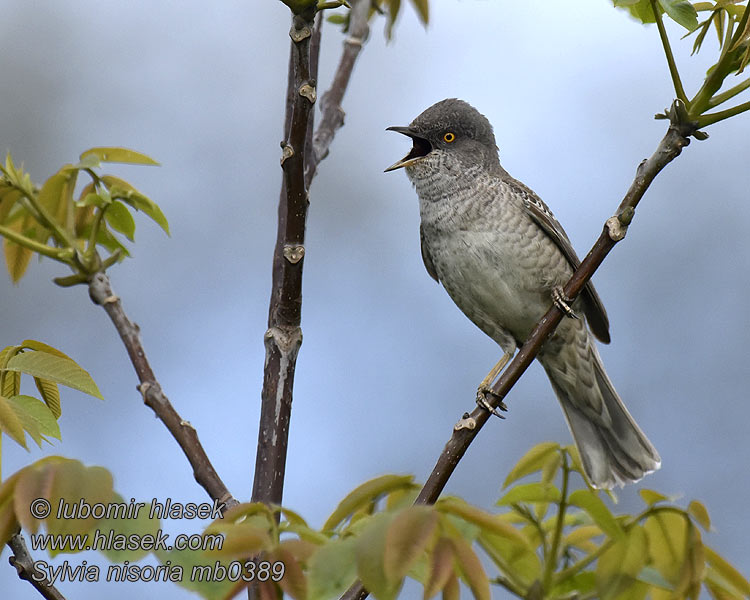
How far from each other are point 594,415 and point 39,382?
3100mm

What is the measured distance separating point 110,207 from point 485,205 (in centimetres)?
235

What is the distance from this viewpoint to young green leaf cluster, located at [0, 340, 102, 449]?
1684mm

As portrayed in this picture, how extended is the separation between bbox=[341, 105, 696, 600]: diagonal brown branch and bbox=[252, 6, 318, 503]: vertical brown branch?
379 millimetres

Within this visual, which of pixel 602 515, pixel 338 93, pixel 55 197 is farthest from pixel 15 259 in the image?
pixel 602 515

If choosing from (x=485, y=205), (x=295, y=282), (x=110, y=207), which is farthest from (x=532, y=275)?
(x=110, y=207)

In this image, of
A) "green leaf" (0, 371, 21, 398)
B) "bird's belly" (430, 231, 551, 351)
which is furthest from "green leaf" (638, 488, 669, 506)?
"bird's belly" (430, 231, 551, 351)

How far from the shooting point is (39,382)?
1956mm

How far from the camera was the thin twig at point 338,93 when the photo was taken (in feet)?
9.18

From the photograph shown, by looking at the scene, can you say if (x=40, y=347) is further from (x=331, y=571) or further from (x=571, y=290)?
(x=571, y=290)

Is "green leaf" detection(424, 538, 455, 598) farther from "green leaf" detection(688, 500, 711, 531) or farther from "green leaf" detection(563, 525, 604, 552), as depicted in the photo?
"green leaf" detection(563, 525, 604, 552)

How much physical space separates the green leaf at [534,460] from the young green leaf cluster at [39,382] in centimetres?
105

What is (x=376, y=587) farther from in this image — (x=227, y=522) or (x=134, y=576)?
(x=134, y=576)

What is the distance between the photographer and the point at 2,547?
5.06 feet

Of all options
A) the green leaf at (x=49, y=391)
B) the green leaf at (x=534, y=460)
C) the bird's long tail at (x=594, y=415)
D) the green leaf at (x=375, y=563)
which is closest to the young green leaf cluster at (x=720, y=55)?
the green leaf at (x=534, y=460)
